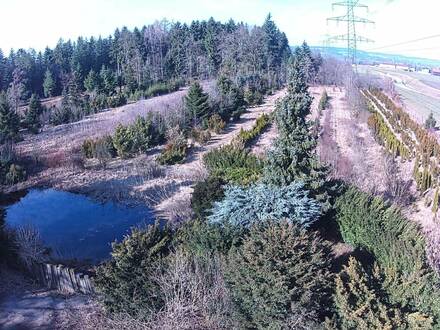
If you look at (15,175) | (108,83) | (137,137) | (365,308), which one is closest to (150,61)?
(108,83)

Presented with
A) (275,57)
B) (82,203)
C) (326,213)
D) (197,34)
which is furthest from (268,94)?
(326,213)

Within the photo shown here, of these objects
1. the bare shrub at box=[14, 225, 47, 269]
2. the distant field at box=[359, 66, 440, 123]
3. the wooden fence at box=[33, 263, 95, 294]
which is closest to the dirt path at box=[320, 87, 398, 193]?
the distant field at box=[359, 66, 440, 123]

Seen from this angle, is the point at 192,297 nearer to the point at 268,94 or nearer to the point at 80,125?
the point at 80,125

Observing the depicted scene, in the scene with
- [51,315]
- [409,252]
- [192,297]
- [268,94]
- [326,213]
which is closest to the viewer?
[192,297]

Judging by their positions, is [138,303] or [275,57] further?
[275,57]

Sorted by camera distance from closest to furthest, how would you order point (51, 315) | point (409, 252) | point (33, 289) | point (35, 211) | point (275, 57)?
point (409, 252)
point (51, 315)
point (33, 289)
point (35, 211)
point (275, 57)

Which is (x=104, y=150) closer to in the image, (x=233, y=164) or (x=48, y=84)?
A: (x=233, y=164)

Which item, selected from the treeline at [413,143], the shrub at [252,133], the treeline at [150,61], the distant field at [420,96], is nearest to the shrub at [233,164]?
the shrub at [252,133]

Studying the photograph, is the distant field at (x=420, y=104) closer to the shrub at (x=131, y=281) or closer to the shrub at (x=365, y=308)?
the shrub at (x=365, y=308)
